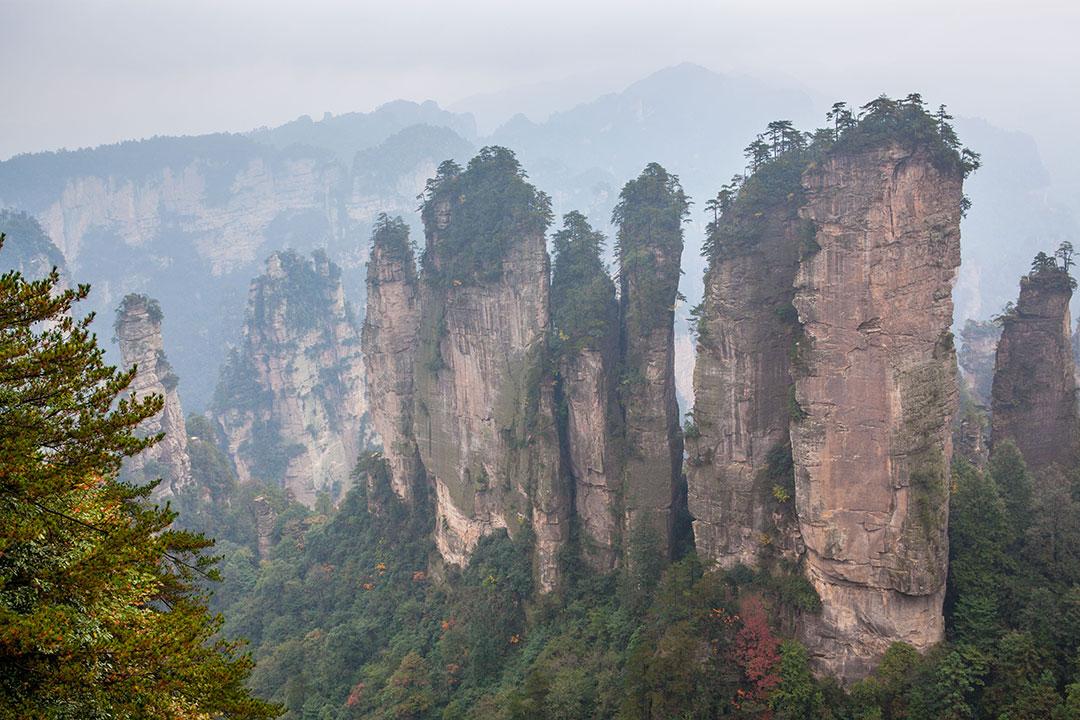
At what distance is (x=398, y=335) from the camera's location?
38188 mm

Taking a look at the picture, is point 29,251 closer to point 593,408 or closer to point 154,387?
point 154,387

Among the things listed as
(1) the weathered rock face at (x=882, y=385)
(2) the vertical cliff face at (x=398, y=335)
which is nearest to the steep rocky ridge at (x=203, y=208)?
(2) the vertical cliff face at (x=398, y=335)

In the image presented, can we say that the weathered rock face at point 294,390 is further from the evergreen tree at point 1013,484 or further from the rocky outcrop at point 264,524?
the evergreen tree at point 1013,484

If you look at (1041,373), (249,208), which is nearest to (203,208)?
(249,208)

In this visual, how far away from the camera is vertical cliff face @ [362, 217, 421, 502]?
37.9 m

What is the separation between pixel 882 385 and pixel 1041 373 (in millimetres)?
8644

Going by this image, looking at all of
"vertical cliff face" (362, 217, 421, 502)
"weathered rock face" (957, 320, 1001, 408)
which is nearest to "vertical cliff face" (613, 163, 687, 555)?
"vertical cliff face" (362, 217, 421, 502)

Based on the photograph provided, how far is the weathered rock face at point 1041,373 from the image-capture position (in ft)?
78.7

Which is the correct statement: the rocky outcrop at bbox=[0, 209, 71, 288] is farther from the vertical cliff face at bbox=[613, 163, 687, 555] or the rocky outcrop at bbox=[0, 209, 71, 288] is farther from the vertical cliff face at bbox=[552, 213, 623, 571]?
the vertical cliff face at bbox=[613, 163, 687, 555]

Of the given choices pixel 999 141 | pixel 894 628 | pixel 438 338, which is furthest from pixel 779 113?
pixel 894 628

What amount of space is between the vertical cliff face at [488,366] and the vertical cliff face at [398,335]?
55.8 inches

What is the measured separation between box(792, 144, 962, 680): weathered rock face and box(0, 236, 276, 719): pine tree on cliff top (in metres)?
16.2

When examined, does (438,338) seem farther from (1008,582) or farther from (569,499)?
(1008,582)

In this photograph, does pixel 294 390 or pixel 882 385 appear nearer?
pixel 882 385
